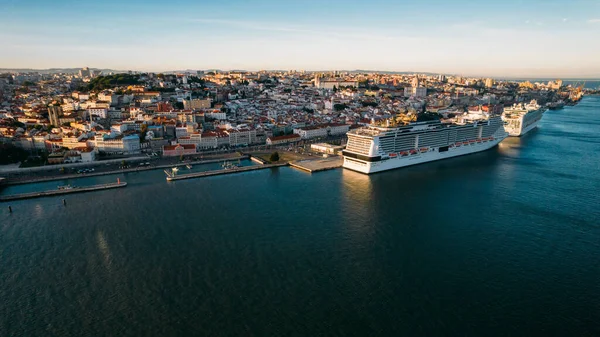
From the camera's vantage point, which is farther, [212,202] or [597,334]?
[212,202]

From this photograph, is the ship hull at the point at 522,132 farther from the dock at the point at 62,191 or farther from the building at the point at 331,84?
the dock at the point at 62,191

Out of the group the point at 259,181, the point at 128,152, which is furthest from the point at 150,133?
the point at 259,181

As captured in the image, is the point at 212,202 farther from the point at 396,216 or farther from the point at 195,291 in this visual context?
the point at 396,216

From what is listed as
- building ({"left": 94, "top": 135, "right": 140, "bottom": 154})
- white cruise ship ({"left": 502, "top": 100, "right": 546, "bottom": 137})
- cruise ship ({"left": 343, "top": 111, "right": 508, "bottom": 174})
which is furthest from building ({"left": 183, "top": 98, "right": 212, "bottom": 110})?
white cruise ship ({"left": 502, "top": 100, "right": 546, "bottom": 137})

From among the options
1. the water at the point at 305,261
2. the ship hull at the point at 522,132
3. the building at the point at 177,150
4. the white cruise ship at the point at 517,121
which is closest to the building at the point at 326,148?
the water at the point at 305,261

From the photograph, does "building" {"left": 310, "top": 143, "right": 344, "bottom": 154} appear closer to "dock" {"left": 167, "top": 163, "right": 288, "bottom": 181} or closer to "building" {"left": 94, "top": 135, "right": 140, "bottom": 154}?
"dock" {"left": 167, "top": 163, "right": 288, "bottom": 181}

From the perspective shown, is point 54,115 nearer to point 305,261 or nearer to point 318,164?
point 318,164
